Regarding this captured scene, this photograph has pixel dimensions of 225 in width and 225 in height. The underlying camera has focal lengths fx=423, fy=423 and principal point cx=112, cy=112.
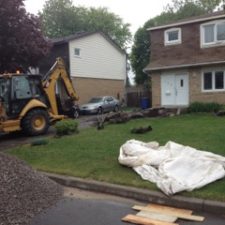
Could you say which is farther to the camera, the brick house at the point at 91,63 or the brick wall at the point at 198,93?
the brick house at the point at 91,63

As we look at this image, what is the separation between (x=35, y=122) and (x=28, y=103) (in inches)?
32.2

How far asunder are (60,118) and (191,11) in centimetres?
3984

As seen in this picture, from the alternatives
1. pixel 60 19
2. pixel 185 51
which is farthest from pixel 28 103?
pixel 60 19

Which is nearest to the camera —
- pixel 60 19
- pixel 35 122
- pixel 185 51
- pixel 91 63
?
pixel 35 122

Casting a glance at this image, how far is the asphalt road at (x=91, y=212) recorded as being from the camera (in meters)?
6.52

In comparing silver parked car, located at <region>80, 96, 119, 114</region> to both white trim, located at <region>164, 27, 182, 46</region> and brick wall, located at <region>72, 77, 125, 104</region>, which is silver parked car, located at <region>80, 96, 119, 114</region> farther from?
white trim, located at <region>164, 27, 182, 46</region>

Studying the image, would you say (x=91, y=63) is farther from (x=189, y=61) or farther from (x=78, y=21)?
(x=78, y=21)

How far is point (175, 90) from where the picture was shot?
83.0ft

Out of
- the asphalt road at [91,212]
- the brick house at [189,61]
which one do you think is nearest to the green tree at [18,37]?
the brick house at [189,61]

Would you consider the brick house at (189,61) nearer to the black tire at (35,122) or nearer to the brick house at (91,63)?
the brick house at (91,63)

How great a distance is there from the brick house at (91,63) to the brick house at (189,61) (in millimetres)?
7775

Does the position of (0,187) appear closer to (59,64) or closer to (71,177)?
(71,177)

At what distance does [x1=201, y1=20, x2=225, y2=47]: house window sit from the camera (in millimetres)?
23656

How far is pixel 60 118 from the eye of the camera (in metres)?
18.4
